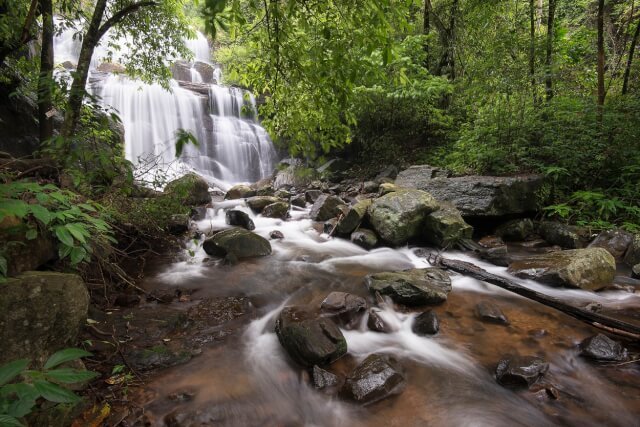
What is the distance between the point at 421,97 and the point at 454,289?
7119 millimetres

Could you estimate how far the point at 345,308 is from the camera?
380 centimetres

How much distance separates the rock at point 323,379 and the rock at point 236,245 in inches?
127

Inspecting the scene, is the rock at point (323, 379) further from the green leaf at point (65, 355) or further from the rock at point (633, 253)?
the rock at point (633, 253)

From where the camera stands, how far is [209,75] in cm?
2320

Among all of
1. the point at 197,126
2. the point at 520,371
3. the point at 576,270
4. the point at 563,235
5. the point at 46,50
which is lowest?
the point at 520,371

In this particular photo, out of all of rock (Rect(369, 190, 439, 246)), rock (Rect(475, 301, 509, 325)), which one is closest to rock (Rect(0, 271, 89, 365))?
rock (Rect(475, 301, 509, 325))

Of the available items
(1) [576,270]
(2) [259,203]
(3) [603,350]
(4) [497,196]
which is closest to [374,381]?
(3) [603,350]

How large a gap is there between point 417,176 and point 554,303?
5.32 meters

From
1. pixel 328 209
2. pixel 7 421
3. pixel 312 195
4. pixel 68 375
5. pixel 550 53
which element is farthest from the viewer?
pixel 312 195

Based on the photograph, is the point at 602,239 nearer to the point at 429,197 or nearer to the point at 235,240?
the point at 429,197

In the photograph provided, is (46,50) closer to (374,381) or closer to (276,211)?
(276,211)

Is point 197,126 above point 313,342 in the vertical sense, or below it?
above

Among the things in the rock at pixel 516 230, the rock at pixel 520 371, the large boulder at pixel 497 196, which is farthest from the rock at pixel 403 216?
the rock at pixel 520 371

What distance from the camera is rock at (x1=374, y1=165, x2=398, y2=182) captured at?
10789 millimetres
